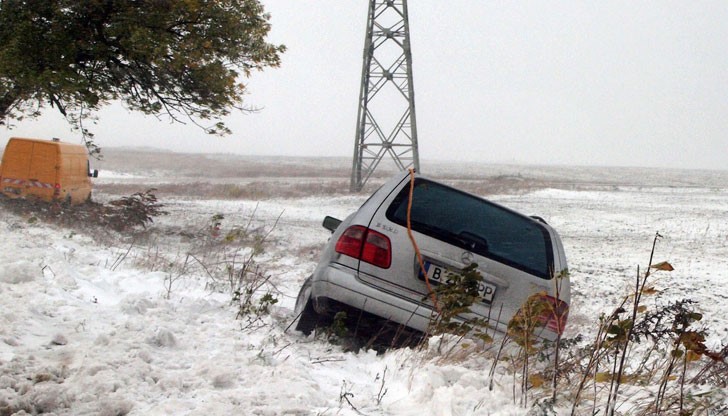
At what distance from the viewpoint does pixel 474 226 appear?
473 centimetres

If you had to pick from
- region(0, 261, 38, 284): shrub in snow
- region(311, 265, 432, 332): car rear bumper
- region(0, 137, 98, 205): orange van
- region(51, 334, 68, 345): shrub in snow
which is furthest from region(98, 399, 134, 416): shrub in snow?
region(0, 137, 98, 205): orange van

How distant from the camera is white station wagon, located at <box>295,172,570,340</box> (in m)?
4.46

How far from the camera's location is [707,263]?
39.4 ft

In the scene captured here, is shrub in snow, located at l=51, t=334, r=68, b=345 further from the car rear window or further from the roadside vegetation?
the car rear window

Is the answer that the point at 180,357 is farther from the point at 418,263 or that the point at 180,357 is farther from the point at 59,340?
the point at 418,263

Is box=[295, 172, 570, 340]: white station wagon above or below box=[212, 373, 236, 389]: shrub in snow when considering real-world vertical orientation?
above

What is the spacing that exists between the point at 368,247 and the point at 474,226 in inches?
32.0

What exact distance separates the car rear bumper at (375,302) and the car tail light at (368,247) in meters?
0.18

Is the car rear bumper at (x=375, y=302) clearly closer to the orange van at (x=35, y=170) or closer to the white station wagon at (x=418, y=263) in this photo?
the white station wagon at (x=418, y=263)

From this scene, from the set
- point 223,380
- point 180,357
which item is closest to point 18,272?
point 180,357

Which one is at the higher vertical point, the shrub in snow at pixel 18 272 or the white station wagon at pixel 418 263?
the white station wagon at pixel 418 263

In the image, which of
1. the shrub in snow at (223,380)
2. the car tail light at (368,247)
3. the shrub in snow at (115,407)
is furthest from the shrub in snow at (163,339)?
the car tail light at (368,247)

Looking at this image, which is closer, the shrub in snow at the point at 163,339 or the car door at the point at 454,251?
the shrub in snow at the point at 163,339

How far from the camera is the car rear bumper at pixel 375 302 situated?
4426 mm
